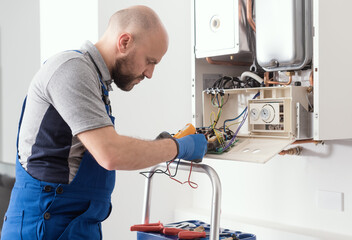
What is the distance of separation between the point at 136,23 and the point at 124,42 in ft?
0.23

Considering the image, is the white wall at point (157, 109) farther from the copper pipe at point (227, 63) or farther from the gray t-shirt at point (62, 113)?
the gray t-shirt at point (62, 113)

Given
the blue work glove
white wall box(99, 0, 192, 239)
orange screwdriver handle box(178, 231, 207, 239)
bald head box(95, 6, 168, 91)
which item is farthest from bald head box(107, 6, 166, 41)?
white wall box(99, 0, 192, 239)

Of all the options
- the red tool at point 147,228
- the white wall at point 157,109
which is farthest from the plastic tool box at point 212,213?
the white wall at point 157,109

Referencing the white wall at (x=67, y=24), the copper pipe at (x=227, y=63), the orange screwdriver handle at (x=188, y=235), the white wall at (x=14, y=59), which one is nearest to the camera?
the orange screwdriver handle at (x=188, y=235)

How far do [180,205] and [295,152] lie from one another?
958 mm

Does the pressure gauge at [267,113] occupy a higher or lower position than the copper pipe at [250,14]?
lower

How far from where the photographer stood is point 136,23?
4.56 feet

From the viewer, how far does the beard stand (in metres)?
1.42

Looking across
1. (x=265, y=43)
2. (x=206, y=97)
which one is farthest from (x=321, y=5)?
(x=206, y=97)

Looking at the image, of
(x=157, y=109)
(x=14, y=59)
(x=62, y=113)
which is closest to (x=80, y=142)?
(x=62, y=113)

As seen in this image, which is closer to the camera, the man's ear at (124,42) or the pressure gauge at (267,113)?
the man's ear at (124,42)

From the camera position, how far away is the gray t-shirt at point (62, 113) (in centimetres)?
120

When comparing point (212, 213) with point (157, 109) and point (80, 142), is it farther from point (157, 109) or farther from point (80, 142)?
point (157, 109)

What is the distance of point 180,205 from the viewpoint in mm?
2719
